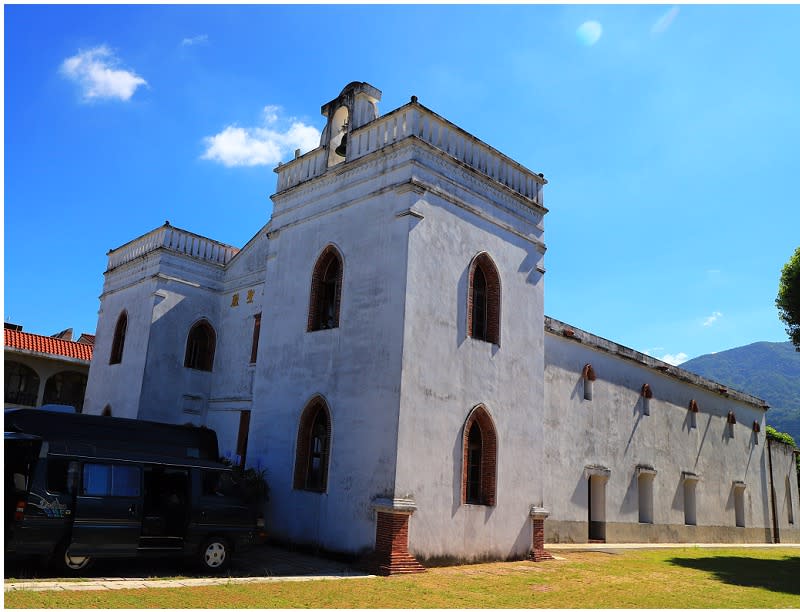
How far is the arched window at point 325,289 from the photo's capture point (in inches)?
607

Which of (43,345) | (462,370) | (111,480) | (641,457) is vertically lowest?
(111,480)

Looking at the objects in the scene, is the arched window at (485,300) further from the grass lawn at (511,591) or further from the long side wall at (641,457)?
the long side wall at (641,457)

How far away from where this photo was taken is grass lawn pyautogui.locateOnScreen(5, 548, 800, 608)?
29.0ft

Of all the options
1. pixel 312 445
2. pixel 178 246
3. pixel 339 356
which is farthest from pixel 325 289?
pixel 178 246

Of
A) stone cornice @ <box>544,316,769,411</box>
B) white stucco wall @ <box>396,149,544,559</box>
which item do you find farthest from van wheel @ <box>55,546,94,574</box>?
stone cornice @ <box>544,316,769,411</box>

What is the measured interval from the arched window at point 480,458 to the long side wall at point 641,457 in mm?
5911

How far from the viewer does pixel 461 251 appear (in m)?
14.8

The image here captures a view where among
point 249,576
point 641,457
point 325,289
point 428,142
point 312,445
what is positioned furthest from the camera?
point 641,457

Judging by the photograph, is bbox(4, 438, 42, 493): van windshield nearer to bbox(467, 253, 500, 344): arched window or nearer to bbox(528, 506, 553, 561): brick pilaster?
bbox(467, 253, 500, 344): arched window

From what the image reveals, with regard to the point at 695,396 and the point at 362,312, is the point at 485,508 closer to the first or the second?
the point at 362,312

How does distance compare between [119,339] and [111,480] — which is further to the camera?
[119,339]

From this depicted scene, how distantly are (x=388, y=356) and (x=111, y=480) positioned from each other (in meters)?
5.50

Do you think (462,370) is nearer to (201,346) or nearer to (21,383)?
(201,346)

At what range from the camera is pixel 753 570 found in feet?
53.6
